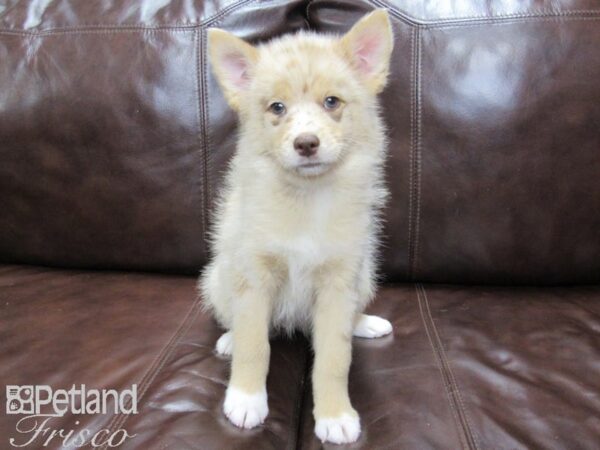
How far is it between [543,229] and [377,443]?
3.23 feet

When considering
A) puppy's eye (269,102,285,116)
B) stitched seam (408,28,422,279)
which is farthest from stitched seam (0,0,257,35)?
puppy's eye (269,102,285,116)

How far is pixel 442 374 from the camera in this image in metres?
1.36

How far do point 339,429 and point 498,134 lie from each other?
1.05 meters

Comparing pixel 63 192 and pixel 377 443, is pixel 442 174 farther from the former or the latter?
pixel 63 192

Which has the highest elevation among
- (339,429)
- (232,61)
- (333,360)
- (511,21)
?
(511,21)

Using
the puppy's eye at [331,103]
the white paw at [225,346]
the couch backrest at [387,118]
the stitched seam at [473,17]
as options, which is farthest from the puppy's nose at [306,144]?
the stitched seam at [473,17]

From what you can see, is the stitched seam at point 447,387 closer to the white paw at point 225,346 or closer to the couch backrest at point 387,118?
the couch backrest at point 387,118

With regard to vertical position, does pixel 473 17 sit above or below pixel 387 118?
above

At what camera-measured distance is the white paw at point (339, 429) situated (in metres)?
1.17

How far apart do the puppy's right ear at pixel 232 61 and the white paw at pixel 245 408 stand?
2.27 feet

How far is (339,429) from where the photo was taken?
1186mm

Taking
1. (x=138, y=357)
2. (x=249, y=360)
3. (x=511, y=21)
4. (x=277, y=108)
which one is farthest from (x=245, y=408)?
(x=511, y=21)

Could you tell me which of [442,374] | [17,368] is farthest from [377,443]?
[17,368]

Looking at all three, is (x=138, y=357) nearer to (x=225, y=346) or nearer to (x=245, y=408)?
(x=225, y=346)
